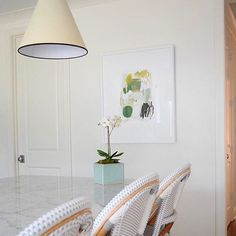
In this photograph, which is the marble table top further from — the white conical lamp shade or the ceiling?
the ceiling

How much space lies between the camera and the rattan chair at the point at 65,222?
0.60 m

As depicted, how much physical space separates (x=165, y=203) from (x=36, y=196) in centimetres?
67

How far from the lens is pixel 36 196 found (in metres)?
1.68

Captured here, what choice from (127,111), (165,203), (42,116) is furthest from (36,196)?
(42,116)

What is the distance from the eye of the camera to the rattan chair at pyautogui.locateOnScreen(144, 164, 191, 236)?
141 centimetres

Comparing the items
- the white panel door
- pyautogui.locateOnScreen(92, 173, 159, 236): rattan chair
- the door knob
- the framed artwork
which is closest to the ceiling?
the white panel door

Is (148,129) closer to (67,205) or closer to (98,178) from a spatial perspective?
(98,178)

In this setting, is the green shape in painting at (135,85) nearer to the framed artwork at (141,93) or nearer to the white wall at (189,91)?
the framed artwork at (141,93)

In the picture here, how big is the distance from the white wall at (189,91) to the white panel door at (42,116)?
0.44m

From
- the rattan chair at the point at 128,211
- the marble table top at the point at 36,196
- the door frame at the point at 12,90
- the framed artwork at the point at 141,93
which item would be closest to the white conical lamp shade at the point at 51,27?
the marble table top at the point at 36,196

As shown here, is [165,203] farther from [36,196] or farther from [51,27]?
[51,27]

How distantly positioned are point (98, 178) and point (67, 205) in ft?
4.82

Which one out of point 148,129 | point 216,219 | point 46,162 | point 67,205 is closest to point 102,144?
point 148,129

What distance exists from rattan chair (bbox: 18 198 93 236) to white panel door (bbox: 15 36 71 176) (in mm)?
2744
